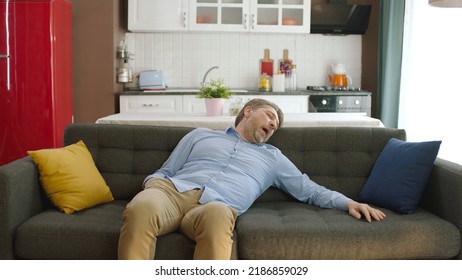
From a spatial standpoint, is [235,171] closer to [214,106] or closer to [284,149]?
[284,149]

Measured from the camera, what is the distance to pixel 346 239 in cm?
264

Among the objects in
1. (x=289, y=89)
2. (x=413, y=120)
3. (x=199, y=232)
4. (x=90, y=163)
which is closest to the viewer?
(x=199, y=232)

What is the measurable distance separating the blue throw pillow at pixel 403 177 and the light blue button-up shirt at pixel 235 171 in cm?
20

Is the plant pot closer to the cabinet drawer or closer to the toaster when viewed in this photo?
the cabinet drawer

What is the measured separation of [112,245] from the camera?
8.53 ft

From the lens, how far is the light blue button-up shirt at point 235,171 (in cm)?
290

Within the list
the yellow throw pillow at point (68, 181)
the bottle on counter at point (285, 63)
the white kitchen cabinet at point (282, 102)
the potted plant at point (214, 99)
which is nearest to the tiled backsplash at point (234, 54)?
the bottle on counter at point (285, 63)

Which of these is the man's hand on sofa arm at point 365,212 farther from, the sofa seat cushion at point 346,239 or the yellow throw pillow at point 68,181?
the yellow throw pillow at point 68,181

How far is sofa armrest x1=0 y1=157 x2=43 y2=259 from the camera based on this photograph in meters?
2.63

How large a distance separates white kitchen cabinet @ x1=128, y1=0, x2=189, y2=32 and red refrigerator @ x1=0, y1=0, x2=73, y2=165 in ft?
2.76

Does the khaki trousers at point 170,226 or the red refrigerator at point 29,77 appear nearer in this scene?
the khaki trousers at point 170,226

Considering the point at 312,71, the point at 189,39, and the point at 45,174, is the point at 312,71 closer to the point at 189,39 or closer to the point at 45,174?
the point at 189,39
